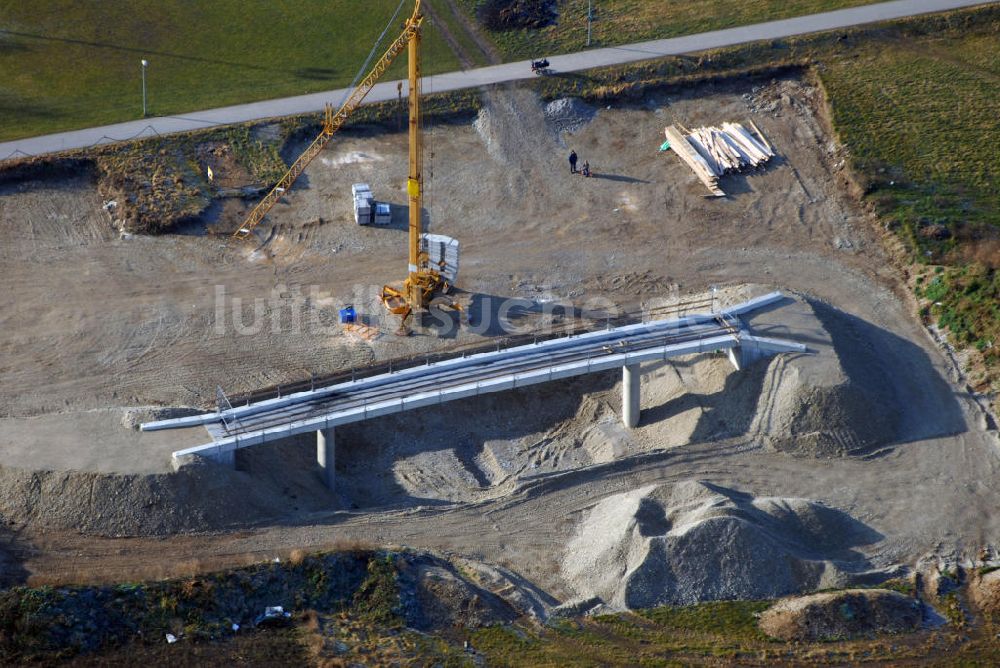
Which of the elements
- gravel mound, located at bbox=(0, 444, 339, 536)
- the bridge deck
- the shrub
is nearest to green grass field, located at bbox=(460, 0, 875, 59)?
the shrub

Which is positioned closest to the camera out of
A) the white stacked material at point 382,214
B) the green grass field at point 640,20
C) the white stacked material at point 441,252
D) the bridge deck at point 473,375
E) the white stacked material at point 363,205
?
the bridge deck at point 473,375

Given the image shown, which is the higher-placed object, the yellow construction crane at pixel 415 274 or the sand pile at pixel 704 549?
the yellow construction crane at pixel 415 274

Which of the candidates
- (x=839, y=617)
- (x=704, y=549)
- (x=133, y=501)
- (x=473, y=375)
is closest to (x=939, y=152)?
(x=473, y=375)

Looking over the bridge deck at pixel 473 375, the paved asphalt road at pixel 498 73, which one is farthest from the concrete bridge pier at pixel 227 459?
the paved asphalt road at pixel 498 73

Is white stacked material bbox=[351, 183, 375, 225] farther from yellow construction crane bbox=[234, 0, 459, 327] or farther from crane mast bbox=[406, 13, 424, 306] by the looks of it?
crane mast bbox=[406, 13, 424, 306]

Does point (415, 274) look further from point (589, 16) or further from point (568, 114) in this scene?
point (589, 16)

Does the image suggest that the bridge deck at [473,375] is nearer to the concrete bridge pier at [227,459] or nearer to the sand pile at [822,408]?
the concrete bridge pier at [227,459]

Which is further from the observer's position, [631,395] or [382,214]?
[382,214]
